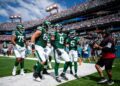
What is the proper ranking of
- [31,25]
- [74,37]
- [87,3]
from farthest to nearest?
[31,25] < [87,3] < [74,37]

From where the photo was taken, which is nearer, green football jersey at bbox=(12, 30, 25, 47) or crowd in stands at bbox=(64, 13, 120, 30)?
green football jersey at bbox=(12, 30, 25, 47)

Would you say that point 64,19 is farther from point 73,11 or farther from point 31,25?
point 31,25

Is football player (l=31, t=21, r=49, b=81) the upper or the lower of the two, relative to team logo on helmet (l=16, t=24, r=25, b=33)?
lower

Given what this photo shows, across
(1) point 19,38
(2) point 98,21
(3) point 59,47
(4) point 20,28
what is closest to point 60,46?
(3) point 59,47

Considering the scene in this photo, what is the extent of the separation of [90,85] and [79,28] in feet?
125

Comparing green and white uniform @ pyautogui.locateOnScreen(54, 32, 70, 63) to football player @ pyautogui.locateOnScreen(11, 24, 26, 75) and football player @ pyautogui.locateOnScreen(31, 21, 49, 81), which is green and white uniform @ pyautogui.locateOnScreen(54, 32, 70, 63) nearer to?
football player @ pyautogui.locateOnScreen(31, 21, 49, 81)

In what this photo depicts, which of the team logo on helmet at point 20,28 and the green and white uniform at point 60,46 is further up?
the team logo on helmet at point 20,28

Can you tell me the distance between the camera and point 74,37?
8.71 metres

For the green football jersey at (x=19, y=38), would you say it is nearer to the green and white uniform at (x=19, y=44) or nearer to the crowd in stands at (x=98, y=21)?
the green and white uniform at (x=19, y=44)

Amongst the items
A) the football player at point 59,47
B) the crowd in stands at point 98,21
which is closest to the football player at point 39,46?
the football player at point 59,47

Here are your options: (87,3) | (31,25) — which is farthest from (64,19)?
(31,25)

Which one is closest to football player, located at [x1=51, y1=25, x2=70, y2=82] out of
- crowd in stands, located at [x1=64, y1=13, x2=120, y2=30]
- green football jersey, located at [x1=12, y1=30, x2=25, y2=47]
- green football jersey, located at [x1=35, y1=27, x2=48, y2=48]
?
green football jersey, located at [x1=35, y1=27, x2=48, y2=48]

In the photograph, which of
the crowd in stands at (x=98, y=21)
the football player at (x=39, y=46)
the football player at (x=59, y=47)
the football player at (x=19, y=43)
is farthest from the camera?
the crowd in stands at (x=98, y=21)

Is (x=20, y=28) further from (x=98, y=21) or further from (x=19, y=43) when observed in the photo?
(x=98, y=21)
